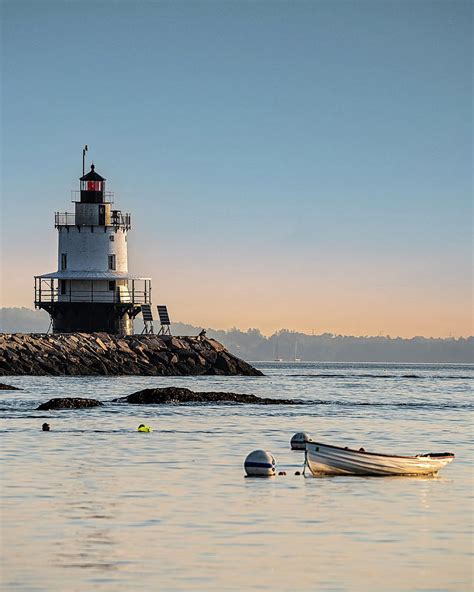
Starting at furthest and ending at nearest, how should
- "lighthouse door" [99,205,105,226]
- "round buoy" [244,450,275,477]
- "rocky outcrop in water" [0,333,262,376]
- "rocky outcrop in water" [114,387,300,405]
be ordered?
"lighthouse door" [99,205,105,226], "rocky outcrop in water" [0,333,262,376], "rocky outcrop in water" [114,387,300,405], "round buoy" [244,450,275,477]

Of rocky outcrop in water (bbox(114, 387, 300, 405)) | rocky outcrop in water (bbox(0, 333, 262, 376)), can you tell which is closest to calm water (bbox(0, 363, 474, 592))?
rocky outcrop in water (bbox(114, 387, 300, 405))

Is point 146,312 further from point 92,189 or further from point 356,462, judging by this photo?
point 356,462

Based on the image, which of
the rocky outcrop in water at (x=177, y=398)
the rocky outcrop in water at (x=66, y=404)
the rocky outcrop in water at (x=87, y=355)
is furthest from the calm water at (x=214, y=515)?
the rocky outcrop in water at (x=87, y=355)

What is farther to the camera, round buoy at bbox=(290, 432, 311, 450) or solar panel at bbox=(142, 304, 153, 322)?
solar panel at bbox=(142, 304, 153, 322)

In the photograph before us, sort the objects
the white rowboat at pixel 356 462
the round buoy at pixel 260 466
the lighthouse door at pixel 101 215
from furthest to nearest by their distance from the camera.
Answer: the lighthouse door at pixel 101 215 < the round buoy at pixel 260 466 < the white rowboat at pixel 356 462

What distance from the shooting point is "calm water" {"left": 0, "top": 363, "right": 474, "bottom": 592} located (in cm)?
1856

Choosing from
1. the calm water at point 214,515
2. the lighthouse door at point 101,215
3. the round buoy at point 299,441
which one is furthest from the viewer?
the lighthouse door at point 101,215

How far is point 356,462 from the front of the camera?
30.3 metres

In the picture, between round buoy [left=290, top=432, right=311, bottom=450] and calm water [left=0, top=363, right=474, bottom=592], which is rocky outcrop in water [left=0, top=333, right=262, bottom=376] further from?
round buoy [left=290, top=432, right=311, bottom=450]

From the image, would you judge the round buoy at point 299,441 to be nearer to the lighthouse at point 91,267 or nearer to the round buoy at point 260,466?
the round buoy at point 260,466

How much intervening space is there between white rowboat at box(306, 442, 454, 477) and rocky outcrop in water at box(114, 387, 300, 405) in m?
30.7

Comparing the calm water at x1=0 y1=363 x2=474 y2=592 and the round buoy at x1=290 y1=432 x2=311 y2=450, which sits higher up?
the round buoy at x1=290 y1=432 x2=311 y2=450

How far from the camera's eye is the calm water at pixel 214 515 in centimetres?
1856

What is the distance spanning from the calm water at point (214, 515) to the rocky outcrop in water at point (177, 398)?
13164 mm
